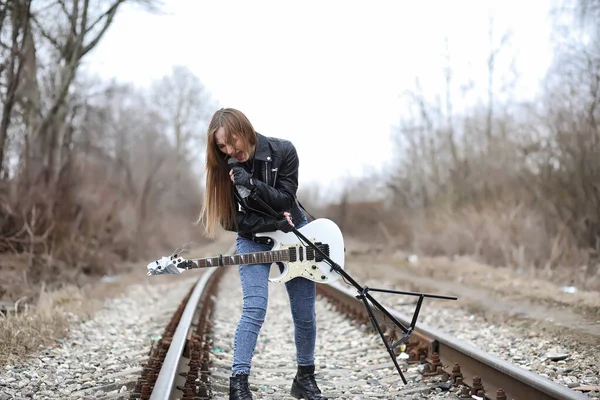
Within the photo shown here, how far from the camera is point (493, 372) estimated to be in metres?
4.12

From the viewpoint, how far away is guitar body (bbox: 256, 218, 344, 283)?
3.79 meters

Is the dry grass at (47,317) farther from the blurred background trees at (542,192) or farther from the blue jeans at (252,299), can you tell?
the blurred background trees at (542,192)

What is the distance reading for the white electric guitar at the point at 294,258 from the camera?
12.1 feet

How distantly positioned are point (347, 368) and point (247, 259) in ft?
6.49

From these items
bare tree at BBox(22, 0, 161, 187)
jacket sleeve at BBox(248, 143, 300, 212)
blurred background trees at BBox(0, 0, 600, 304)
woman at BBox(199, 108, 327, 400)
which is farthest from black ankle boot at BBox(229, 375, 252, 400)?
bare tree at BBox(22, 0, 161, 187)

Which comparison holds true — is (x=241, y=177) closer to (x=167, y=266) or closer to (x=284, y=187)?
(x=284, y=187)

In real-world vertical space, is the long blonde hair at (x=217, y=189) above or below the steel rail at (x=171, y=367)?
above

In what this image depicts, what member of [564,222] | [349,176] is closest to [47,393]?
[564,222]

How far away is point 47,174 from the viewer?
12539mm

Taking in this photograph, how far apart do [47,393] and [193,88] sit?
49746mm

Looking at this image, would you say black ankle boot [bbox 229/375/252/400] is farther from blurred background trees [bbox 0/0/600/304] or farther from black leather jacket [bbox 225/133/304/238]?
blurred background trees [bbox 0/0/600/304]

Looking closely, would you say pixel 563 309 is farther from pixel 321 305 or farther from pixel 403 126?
pixel 403 126

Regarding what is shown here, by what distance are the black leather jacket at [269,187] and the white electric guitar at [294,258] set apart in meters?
0.10

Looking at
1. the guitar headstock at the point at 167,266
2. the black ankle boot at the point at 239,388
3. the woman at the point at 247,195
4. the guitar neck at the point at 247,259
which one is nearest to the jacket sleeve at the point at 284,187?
the woman at the point at 247,195
